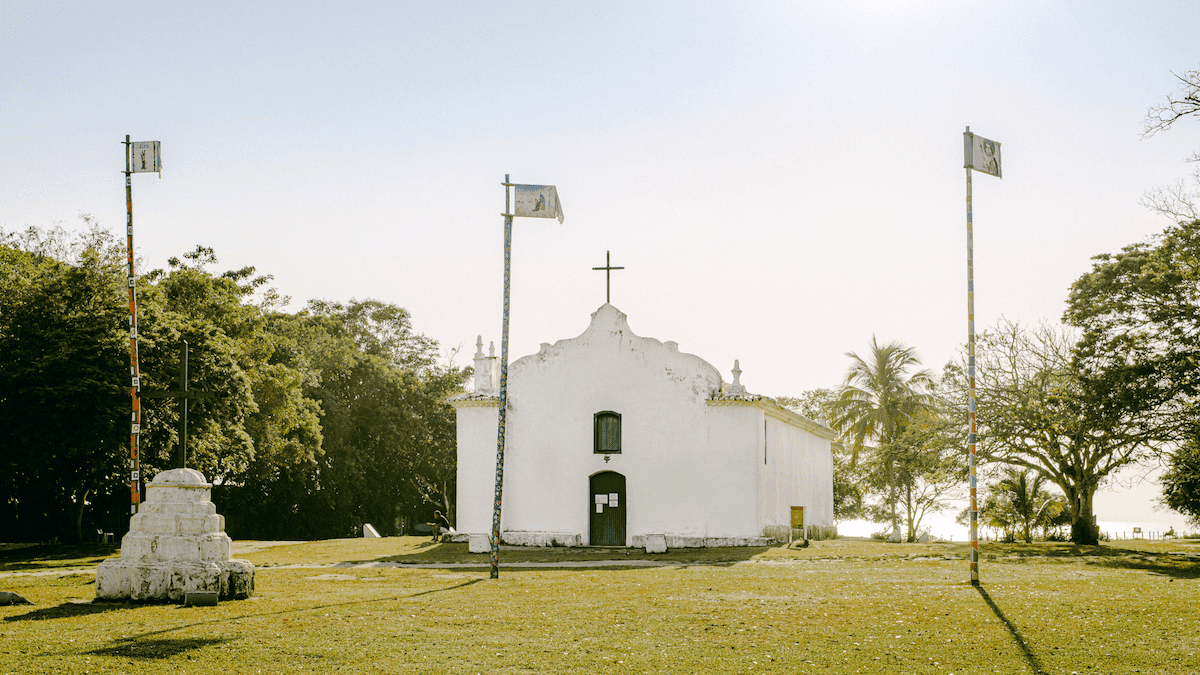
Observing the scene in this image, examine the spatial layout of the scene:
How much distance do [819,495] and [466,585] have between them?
90.6 feet

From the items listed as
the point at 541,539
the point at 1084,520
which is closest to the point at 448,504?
the point at 541,539

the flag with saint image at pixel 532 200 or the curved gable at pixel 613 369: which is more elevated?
the flag with saint image at pixel 532 200

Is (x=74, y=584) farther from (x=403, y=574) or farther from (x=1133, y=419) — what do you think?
(x=1133, y=419)

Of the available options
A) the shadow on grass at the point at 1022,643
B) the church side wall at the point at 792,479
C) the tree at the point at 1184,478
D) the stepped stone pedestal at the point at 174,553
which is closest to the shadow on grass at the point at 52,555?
the stepped stone pedestal at the point at 174,553

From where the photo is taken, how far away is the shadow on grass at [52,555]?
2528 cm

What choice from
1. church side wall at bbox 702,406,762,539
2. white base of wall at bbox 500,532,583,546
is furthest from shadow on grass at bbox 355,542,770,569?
church side wall at bbox 702,406,762,539

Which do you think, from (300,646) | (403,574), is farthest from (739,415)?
(300,646)

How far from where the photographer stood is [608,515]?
33.5 meters

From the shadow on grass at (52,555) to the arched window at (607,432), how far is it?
47.3 ft

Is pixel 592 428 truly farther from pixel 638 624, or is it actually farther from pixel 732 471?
pixel 638 624

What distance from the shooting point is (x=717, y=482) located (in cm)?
3284

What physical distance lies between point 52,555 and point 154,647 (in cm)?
2078

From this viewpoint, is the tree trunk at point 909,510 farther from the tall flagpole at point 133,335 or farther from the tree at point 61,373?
the tall flagpole at point 133,335

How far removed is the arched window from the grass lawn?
486 inches
